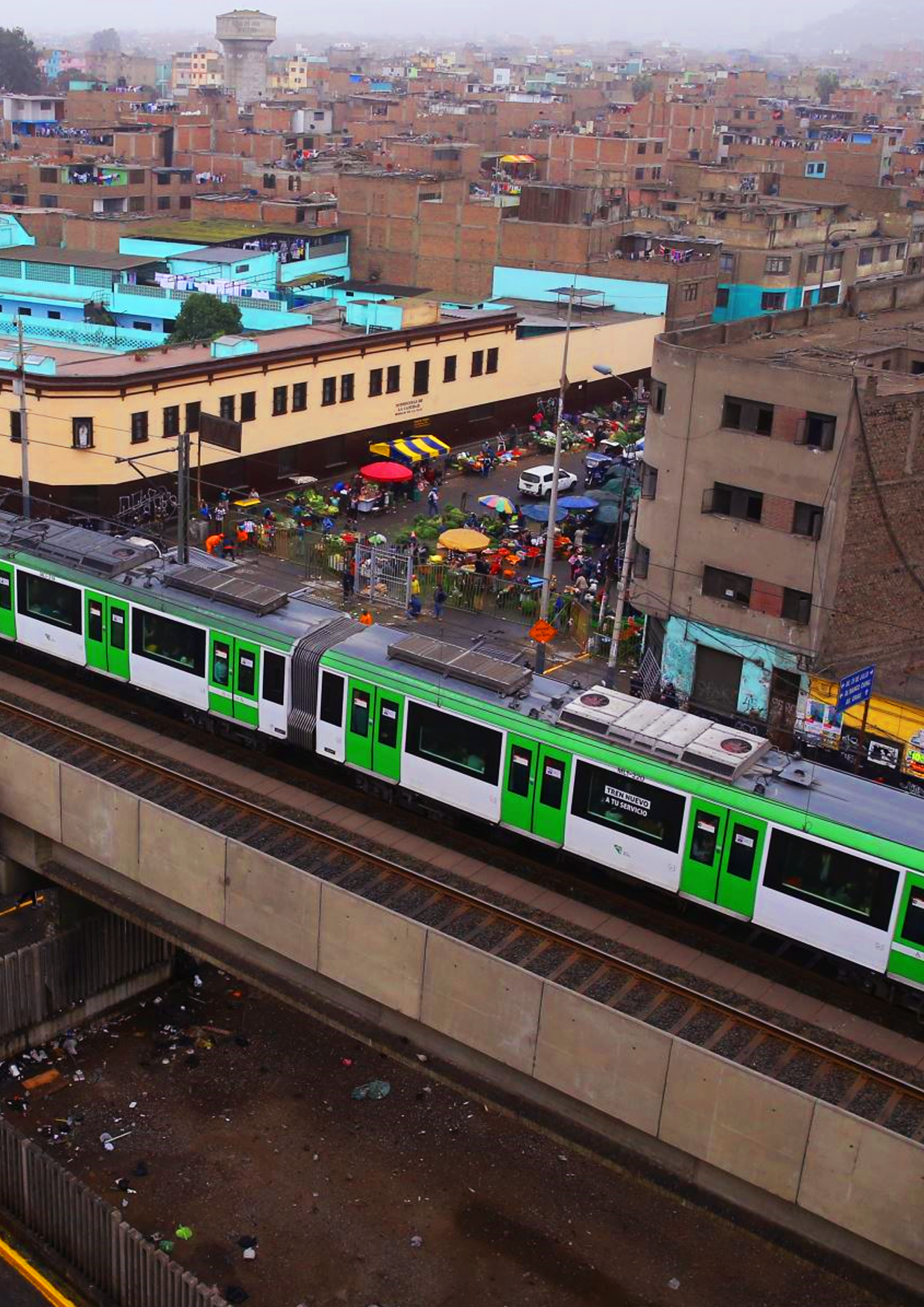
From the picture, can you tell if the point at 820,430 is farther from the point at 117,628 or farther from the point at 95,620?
the point at 95,620

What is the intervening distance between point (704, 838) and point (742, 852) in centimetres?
64

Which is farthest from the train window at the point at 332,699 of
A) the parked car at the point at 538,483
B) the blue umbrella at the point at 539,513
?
the parked car at the point at 538,483

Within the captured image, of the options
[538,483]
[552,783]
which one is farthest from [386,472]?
[552,783]

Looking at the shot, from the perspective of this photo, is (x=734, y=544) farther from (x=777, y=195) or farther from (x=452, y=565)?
(x=777, y=195)

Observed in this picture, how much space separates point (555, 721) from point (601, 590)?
Result: 18876mm

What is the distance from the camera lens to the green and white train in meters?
20.2

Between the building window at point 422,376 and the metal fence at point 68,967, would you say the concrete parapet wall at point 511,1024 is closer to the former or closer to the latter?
the metal fence at point 68,967

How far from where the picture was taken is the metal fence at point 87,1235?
60.5 feet

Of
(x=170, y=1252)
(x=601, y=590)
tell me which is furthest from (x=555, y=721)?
(x=601, y=590)

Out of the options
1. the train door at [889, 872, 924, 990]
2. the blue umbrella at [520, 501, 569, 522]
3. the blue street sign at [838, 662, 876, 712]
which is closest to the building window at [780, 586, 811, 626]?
the blue street sign at [838, 662, 876, 712]

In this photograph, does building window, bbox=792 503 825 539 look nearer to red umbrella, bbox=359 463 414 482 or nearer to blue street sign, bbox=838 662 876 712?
blue street sign, bbox=838 662 876 712

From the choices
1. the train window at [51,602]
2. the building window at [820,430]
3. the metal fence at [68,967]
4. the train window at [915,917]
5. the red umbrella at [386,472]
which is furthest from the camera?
the red umbrella at [386,472]

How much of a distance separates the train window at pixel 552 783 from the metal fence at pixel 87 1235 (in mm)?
8585

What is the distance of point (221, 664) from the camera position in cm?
2702
